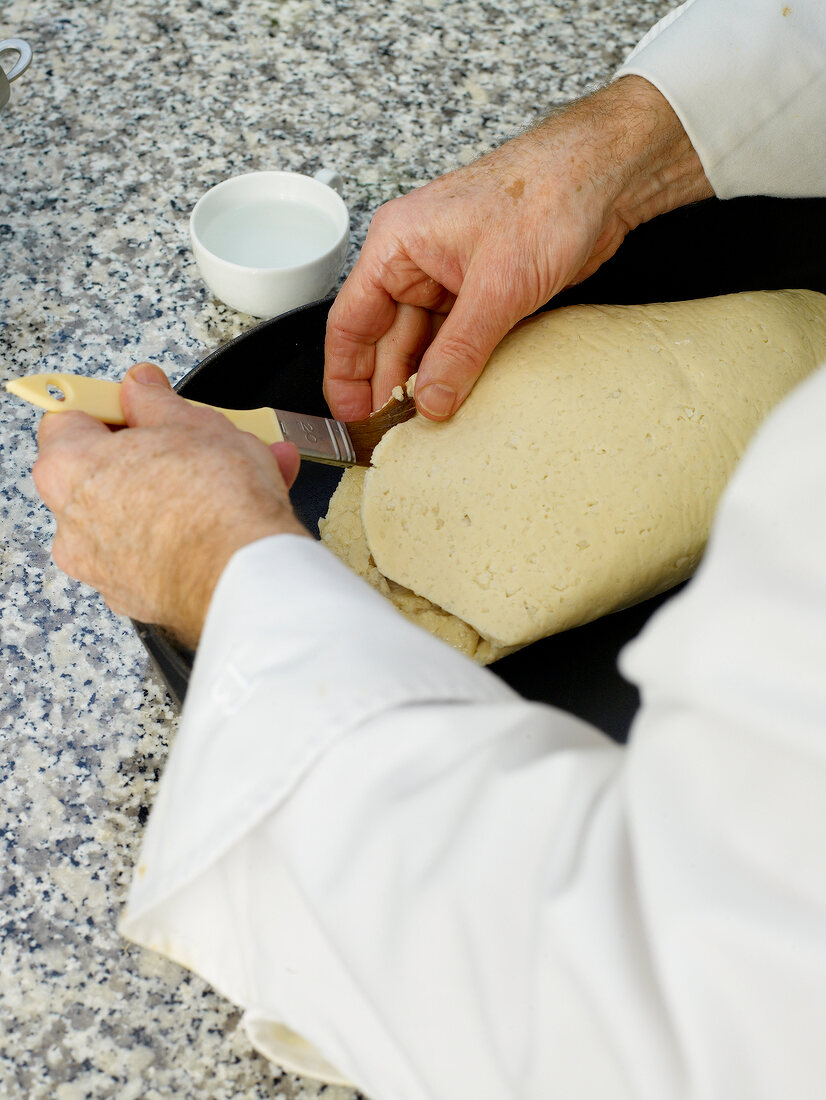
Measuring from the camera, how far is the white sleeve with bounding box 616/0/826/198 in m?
0.93

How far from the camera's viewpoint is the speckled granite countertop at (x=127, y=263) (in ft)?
2.33

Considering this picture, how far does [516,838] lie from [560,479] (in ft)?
1.56

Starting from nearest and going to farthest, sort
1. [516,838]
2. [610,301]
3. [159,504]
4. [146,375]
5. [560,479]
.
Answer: [516,838]
[159,504]
[146,375]
[560,479]
[610,301]

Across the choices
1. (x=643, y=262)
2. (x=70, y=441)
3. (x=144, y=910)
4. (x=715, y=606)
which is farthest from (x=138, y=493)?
(x=643, y=262)

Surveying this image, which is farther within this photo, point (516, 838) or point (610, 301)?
point (610, 301)

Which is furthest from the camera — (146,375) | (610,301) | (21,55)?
(21,55)

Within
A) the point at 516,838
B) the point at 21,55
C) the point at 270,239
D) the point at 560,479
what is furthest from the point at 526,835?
the point at 21,55

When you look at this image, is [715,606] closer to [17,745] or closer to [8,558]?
[17,745]

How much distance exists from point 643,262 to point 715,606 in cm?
77

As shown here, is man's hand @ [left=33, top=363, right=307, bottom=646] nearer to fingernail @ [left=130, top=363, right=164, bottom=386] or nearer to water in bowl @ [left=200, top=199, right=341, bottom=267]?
fingernail @ [left=130, top=363, right=164, bottom=386]

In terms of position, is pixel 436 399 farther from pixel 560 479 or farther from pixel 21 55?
pixel 21 55

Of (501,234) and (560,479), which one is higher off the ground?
(501,234)

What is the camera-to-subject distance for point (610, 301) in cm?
107

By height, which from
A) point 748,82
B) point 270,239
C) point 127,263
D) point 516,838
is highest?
point 748,82
